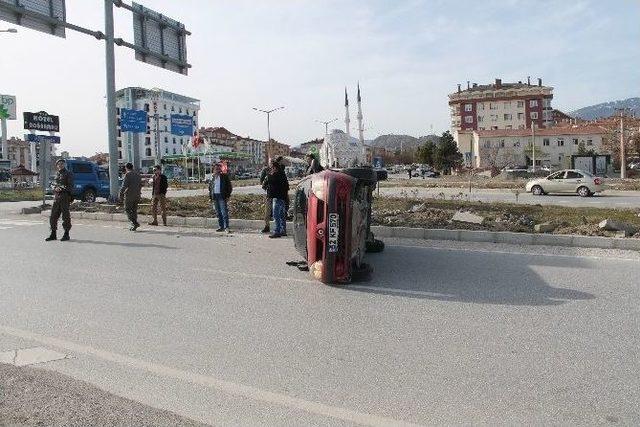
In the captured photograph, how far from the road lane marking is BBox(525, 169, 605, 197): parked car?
2761cm

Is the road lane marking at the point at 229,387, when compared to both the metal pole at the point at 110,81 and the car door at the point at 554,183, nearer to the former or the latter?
the metal pole at the point at 110,81

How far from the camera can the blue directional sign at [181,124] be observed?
43250 millimetres

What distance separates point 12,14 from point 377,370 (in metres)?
15.3

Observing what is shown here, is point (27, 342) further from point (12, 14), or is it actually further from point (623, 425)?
point (12, 14)

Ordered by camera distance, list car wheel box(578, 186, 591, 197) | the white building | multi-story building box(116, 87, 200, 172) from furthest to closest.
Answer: multi-story building box(116, 87, 200, 172) < the white building < car wheel box(578, 186, 591, 197)

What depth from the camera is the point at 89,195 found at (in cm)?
2639

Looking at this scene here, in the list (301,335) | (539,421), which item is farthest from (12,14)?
(539,421)

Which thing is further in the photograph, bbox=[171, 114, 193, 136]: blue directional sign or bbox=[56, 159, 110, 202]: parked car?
bbox=[171, 114, 193, 136]: blue directional sign

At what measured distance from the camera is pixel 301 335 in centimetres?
503

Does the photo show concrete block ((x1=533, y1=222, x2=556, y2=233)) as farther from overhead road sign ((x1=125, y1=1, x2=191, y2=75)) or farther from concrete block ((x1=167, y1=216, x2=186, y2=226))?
overhead road sign ((x1=125, y1=1, x2=191, y2=75))

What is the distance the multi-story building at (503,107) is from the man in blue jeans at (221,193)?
360 feet

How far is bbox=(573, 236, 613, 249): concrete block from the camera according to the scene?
9.60 meters

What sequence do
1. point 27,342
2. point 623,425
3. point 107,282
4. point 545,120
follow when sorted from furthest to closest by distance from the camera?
point 545,120 < point 107,282 < point 27,342 < point 623,425

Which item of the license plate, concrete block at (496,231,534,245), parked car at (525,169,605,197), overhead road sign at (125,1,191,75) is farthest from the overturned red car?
parked car at (525,169,605,197)
